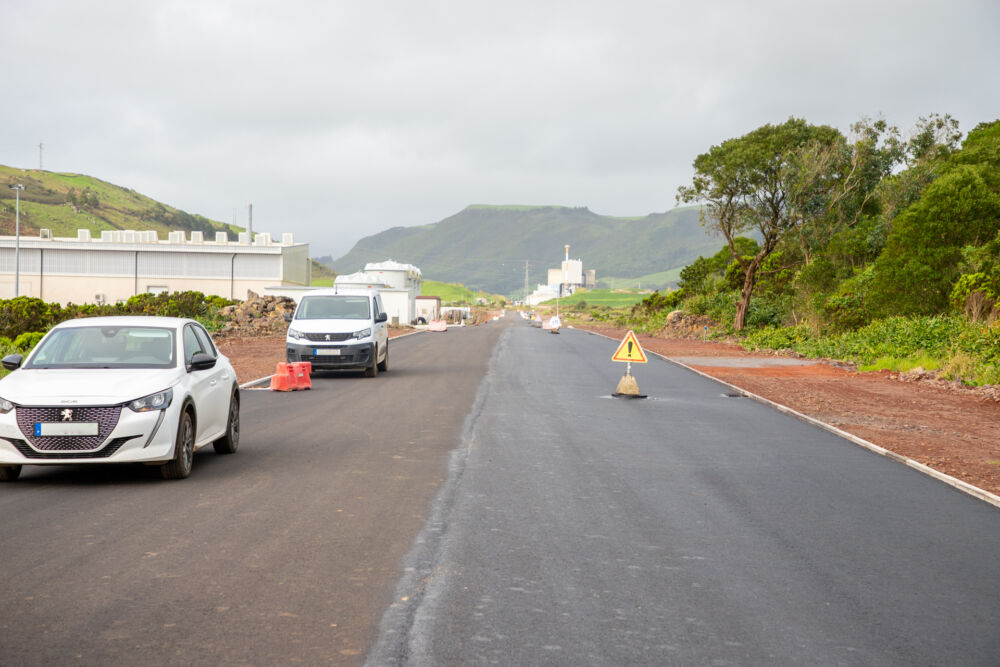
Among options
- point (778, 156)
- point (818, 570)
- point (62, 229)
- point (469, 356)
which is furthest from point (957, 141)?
point (62, 229)

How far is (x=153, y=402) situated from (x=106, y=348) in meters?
1.41

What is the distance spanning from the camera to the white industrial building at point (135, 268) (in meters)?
71.6

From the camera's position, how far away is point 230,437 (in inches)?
407

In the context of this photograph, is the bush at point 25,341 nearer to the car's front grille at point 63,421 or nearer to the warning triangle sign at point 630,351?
the warning triangle sign at point 630,351

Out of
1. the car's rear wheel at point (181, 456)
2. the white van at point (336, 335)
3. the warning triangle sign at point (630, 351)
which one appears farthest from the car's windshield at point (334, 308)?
the car's rear wheel at point (181, 456)

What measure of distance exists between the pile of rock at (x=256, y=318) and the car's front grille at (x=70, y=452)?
114 ft

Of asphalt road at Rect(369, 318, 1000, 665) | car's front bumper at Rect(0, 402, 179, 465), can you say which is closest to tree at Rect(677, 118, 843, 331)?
asphalt road at Rect(369, 318, 1000, 665)

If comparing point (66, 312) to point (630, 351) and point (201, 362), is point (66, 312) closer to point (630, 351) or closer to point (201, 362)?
point (630, 351)

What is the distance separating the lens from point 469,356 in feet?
104

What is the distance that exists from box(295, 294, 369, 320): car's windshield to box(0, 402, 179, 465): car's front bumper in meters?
13.5

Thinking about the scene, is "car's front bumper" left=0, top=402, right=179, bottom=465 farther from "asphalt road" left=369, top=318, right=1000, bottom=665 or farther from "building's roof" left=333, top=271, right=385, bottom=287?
"building's roof" left=333, top=271, right=385, bottom=287

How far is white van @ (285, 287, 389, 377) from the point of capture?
20859 mm

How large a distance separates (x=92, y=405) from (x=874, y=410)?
13489 millimetres

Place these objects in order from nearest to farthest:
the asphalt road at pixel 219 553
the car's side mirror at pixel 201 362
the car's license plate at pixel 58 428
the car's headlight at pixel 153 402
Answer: the asphalt road at pixel 219 553, the car's license plate at pixel 58 428, the car's headlight at pixel 153 402, the car's side mirror at pixel 201 362
